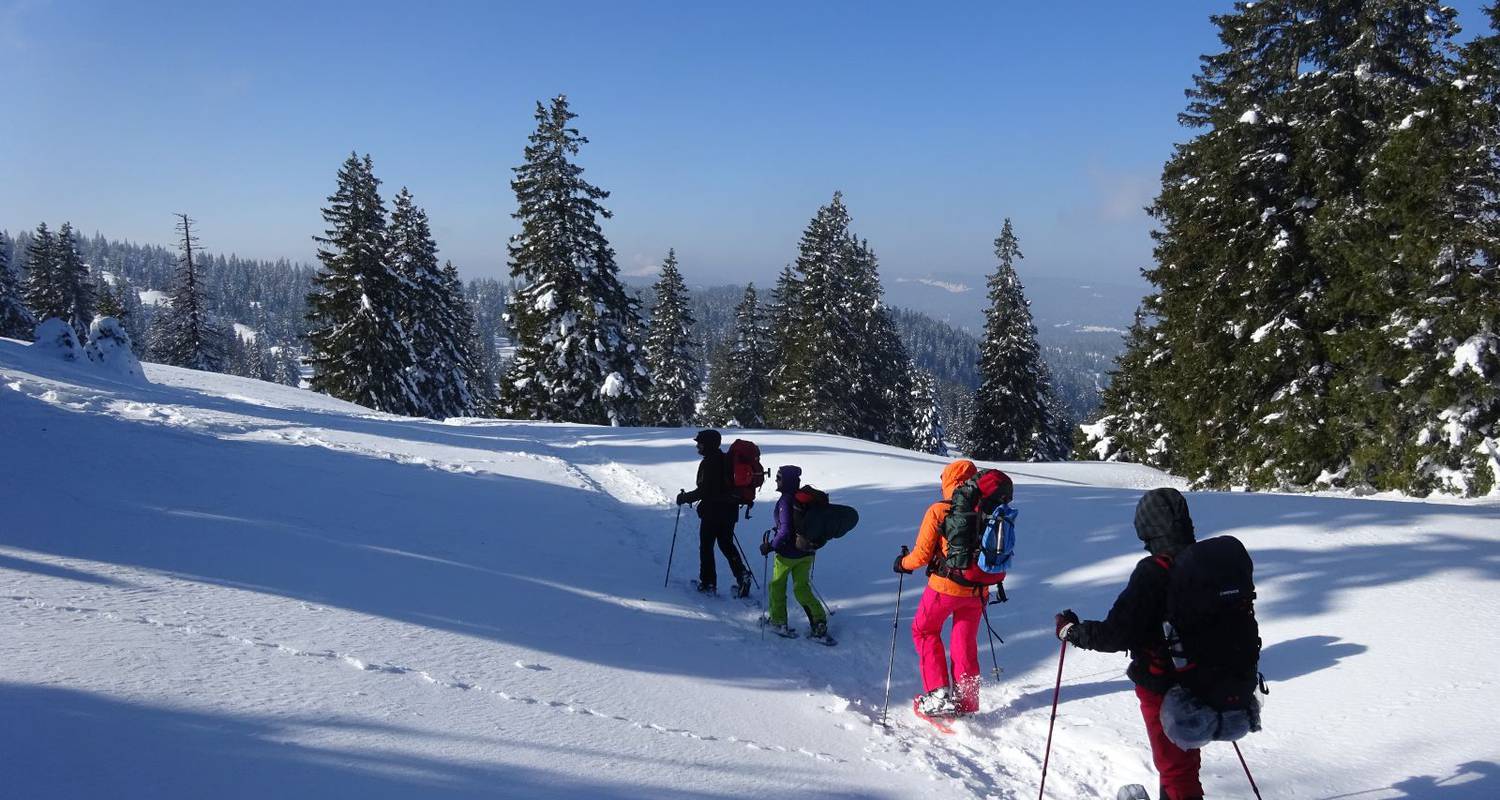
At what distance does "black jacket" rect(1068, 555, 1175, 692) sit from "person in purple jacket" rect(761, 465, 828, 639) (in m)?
3.39

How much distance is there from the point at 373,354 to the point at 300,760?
3126 centimetres

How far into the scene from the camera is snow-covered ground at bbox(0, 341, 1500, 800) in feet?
12.3

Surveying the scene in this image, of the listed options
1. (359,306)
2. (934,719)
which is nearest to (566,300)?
(359,306)

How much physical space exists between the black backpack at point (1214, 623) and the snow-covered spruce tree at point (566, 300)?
25674 mm

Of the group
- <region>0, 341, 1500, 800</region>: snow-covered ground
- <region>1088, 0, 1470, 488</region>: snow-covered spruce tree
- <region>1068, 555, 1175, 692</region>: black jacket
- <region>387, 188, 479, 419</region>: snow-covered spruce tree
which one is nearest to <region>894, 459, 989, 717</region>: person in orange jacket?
<region>0, 341, 1500, 800</region>: snow-covered ground

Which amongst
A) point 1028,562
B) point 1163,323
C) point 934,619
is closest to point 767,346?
point 1163,323

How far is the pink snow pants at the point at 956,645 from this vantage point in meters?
5.56

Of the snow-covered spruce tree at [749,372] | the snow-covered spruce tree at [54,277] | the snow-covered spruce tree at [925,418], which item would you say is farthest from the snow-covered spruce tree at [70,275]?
the snow-covered spruce tree at [925,418]

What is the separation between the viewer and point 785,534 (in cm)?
696

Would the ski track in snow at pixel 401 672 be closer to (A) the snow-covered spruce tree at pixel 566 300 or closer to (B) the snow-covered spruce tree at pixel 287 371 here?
(A) the snow-covered spruce tree at pixel 566 300

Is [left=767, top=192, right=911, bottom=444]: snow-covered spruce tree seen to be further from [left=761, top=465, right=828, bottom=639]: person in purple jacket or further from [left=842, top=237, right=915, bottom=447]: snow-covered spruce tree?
[left=761, top=465, right=828, bottom=639]: person in purple jacket

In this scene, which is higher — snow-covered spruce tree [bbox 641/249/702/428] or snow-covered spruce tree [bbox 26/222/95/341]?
snow-covered spruce tree [bbox 26/222/95/341]

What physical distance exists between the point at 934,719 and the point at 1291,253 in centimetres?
1679

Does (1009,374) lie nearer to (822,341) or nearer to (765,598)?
(822,341)
